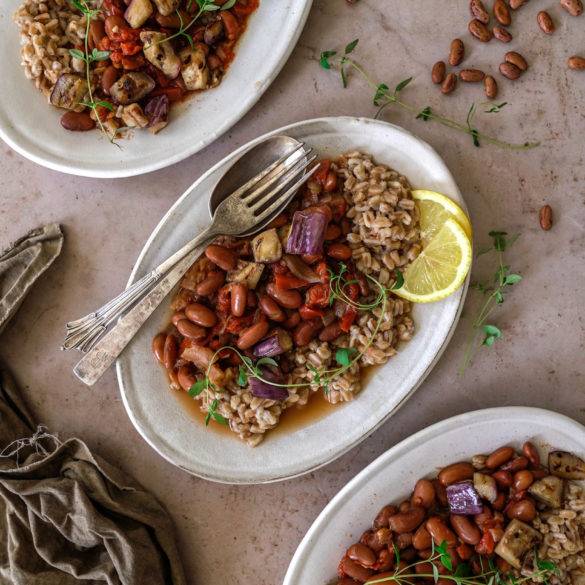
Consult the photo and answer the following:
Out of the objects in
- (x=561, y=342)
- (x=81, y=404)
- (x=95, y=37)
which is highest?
(x=95, y=37)

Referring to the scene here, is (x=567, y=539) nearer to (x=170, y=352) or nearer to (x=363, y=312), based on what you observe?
(x=363, y=312)

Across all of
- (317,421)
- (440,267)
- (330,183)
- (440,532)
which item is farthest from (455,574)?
(330,183)

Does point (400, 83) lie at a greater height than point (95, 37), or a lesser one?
lesser

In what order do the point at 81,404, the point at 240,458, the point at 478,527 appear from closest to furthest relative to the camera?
the point at 478,527 → the point at 240,458 → the point at 81,404

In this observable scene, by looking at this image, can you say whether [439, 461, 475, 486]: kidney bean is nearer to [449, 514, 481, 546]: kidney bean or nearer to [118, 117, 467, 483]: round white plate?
[449, 514, 481, 546]: kidney bean

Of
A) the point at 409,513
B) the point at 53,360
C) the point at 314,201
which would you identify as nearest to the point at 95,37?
the point at 314,201

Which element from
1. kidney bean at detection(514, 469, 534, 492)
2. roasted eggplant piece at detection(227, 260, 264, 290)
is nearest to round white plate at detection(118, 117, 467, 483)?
roasted eggplant piece at detection(227, 260, 264, 290)

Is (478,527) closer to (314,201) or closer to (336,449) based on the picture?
(336,449)
